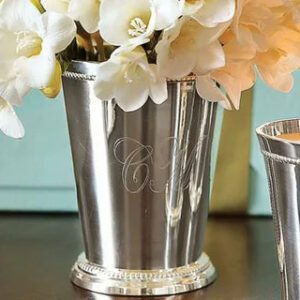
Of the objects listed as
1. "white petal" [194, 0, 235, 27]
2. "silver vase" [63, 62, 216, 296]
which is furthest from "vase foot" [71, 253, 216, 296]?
"white petal" [194, 0, 235, 27]

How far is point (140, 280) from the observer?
2.35ft

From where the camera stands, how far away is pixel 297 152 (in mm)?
555

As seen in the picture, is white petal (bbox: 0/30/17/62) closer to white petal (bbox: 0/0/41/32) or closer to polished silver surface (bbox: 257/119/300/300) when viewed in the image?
white petal (bbox: 0/0/41/32)

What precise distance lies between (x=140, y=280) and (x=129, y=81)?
192mm

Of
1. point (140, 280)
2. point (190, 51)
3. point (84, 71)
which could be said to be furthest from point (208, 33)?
point (140, 280)

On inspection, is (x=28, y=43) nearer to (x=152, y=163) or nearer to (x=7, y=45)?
(x=7, y=45)

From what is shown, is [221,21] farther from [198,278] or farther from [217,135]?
[217,135]

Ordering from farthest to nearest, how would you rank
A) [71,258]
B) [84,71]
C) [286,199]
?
[71,258], [84,71], [286,199]

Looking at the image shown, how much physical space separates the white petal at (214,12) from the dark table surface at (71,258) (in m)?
0.25

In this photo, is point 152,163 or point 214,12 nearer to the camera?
point 214,12

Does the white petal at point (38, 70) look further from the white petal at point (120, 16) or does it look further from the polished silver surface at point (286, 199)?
the polished silver surface at point (286, 199)

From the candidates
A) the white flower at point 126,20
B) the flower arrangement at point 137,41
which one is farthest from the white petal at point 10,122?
the white flower at point 126,20

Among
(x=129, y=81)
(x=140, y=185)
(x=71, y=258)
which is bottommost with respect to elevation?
(x=71, y=258)

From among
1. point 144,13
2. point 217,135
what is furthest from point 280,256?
point 217,135
